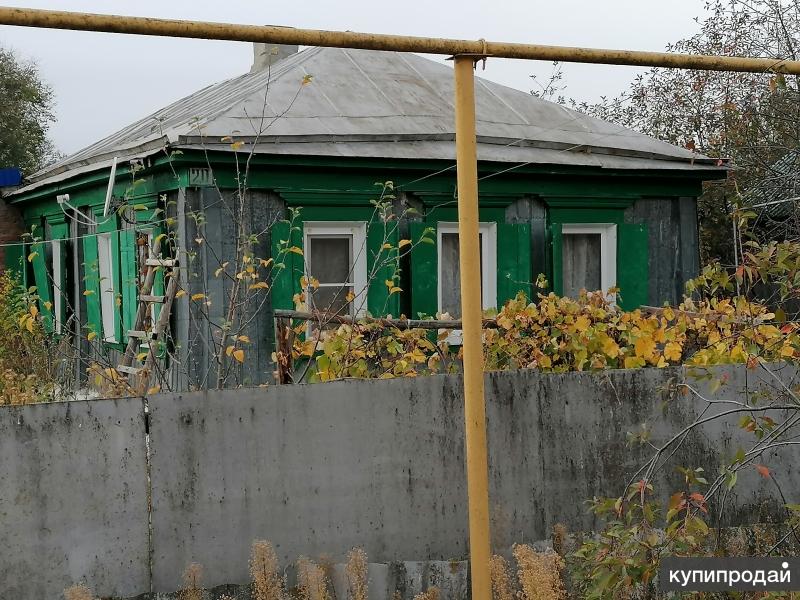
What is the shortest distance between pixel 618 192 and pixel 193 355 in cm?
545

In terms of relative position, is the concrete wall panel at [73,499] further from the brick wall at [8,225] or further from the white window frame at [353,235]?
the brick wall at [8,225]

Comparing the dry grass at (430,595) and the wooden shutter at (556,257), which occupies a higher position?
the wooden shutter at (556,257)

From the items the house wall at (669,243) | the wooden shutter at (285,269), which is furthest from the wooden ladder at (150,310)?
the house wall at (669,243)

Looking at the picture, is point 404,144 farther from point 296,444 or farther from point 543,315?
point 296,444

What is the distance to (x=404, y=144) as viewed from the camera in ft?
33.8

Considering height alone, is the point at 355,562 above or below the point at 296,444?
below

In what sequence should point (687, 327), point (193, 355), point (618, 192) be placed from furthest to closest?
1. point (618, 192)
2. point (193, 355)
3. point (687, 327)

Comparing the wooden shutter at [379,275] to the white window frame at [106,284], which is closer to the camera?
the wooden shutter at [379,275]

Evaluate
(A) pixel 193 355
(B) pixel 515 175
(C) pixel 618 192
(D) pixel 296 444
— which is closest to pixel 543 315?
(D) pixel 296 444

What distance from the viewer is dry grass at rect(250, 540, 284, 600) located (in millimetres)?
4812

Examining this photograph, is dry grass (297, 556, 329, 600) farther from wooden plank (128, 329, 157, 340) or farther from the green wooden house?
the green wooden house

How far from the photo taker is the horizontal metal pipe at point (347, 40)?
144 inches

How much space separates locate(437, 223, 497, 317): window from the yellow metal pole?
636 centimetres

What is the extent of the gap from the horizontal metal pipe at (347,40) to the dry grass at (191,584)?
2.56 m
